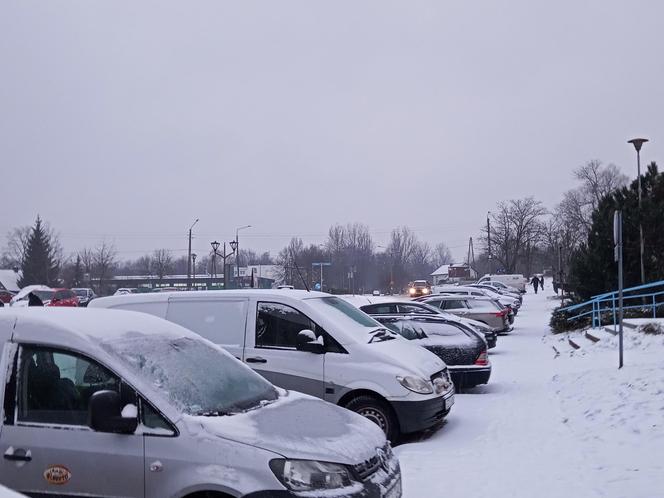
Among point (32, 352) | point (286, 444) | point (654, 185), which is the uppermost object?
point (654, 185)

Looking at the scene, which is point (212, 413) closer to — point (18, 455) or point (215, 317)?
point (18, 455)

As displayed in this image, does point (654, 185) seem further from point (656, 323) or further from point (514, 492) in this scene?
point (514, 492)

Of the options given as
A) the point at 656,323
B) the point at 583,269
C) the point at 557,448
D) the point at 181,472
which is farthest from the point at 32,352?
the point at 583,269

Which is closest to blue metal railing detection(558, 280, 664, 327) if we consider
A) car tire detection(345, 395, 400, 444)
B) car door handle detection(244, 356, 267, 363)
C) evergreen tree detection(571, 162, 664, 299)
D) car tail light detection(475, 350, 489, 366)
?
evergreen tree detection(571, 162, 664, 299)

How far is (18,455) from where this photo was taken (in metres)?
4.42

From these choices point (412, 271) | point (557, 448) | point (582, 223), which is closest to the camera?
point (557, 448)

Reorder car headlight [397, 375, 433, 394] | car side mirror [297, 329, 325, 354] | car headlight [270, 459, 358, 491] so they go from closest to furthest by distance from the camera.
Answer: car headlight [270, 459, 358, 491] < car headlight [397, 375, 433, 394] < car side mirror [297, 329, 325, 354]

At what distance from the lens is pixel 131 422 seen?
432cm

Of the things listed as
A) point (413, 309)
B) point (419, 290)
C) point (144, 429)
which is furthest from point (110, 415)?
point (419, 290)

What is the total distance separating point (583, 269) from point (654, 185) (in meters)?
3.53

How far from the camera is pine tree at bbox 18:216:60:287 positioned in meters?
69.6

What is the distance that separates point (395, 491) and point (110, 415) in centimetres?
197

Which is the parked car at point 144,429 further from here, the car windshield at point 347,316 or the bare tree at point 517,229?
the bare tree at point 517,229

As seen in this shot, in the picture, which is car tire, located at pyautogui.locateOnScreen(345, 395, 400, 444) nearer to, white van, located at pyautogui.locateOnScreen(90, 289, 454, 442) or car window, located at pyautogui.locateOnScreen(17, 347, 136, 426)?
white van, located at pyautogui.locateOnScreen(90, 289, 454, 442)
